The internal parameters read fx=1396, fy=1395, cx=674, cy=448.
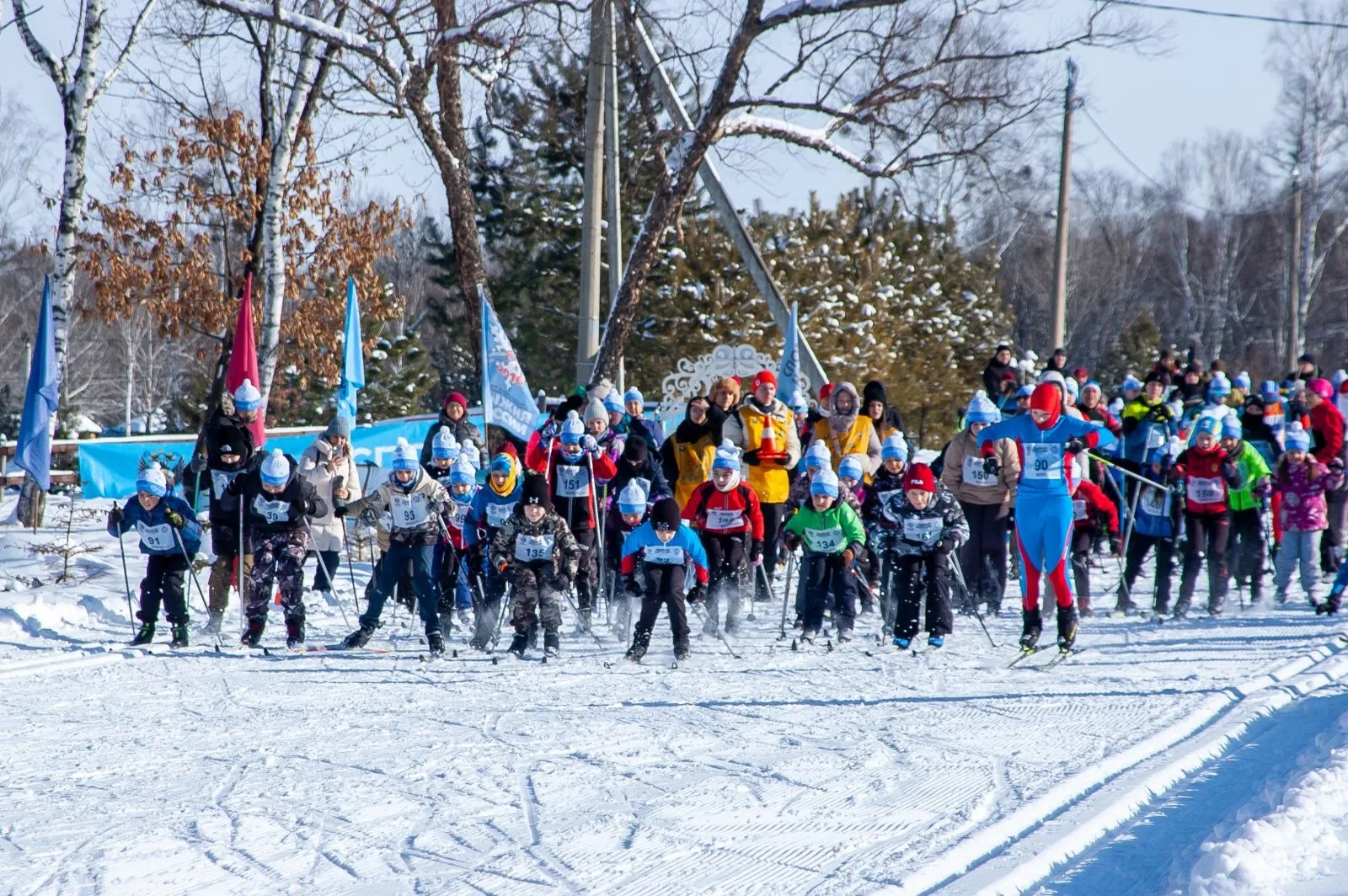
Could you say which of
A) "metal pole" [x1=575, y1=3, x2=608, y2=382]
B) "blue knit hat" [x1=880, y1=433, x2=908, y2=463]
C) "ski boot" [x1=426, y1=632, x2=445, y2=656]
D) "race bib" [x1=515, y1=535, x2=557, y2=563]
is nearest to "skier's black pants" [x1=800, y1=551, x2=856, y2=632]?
"blue knit hat" [x1=880, y1=433, x2=908, y2=463]

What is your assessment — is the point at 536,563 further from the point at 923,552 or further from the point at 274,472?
the point at 923,552

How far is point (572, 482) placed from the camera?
33.6 feet

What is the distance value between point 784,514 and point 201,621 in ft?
14.6

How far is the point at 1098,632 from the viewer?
9742 mm

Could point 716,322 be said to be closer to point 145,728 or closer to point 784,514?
point 784,514

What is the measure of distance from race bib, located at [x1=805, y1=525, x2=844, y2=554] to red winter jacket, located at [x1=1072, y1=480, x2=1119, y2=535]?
163 cm

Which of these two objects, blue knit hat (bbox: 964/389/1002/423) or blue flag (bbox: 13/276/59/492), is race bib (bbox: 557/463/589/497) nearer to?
blue knit hat (bbox: 964/389/1002/423)

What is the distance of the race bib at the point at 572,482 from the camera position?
10.2 metres

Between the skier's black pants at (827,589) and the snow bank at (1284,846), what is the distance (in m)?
4.47

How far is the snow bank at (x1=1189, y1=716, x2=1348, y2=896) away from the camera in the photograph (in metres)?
3.87

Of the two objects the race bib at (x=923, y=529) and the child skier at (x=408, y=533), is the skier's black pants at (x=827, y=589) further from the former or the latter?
the child skier at (x=408, y=533)

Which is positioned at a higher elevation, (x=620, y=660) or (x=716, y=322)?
(x=716, y=322)

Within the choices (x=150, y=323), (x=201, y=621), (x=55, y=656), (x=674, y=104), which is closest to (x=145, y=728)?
(x=55, y=656)

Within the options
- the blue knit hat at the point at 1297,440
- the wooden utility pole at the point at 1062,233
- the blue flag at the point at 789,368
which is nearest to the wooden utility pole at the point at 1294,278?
the wooden utility pole at the point at 1062,233
